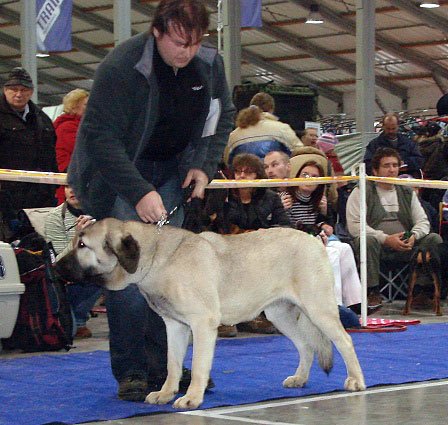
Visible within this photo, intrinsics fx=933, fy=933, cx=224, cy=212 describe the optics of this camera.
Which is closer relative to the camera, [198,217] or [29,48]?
[198,217]

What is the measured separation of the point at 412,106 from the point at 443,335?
2246 centimetres

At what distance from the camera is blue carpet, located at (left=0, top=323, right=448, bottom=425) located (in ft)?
13.0

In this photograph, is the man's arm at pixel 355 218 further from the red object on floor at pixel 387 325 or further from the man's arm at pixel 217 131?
the man's arm at pixel 217 131

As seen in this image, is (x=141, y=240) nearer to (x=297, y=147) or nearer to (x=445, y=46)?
(x=297, y=147)

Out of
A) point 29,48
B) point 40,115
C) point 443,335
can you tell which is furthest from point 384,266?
point 29,48

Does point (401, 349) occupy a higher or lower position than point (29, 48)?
lower

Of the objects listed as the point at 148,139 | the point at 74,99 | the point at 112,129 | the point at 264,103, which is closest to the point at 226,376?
the point at 148,139

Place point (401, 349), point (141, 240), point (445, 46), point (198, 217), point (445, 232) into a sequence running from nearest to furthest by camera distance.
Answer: point (141, 240), point (198, 217), point (401, 349), point (445, 232), point (445, 46)

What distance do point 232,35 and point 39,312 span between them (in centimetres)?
919

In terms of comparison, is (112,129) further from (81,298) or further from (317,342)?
(81,298)

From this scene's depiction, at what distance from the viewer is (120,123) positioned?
3.89 meters

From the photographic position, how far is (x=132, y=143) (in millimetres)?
3998

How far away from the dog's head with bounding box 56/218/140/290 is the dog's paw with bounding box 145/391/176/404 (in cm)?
58

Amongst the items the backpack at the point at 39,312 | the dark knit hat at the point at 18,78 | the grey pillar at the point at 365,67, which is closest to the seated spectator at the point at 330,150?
the grey pillar at the point at 365,67
